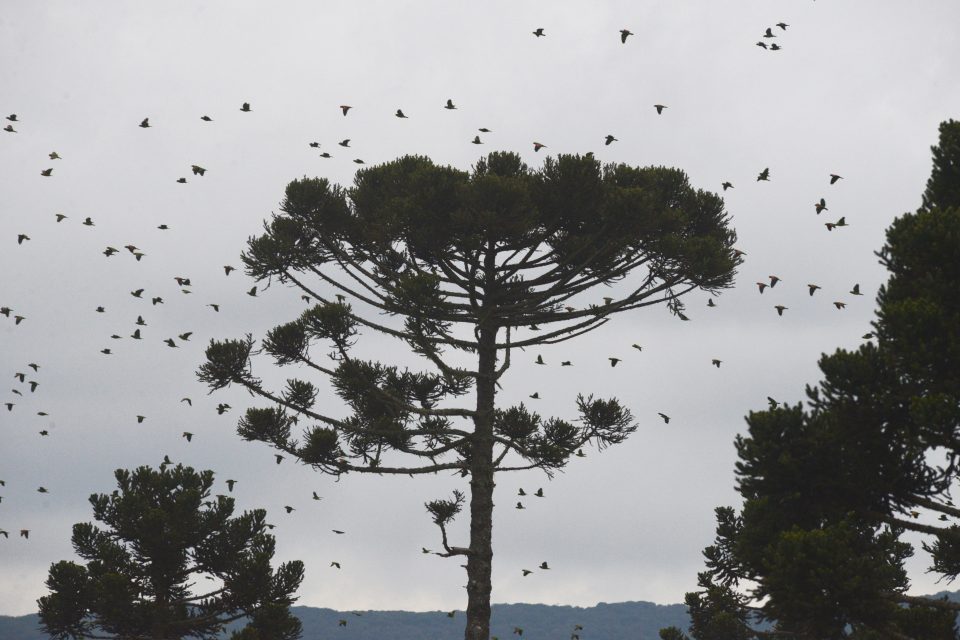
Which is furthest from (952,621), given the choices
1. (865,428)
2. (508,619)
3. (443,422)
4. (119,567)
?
(508,619)

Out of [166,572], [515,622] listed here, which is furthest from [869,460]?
[515,622]

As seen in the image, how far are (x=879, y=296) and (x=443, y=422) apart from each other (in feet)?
38.7

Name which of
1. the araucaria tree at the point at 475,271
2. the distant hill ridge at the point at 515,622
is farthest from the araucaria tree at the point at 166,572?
the distant hill ridge at the point at 515,622

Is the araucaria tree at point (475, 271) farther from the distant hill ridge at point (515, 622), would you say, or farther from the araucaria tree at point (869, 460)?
the distant hill ridge at point (515, 622)

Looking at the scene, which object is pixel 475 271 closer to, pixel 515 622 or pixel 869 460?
pixel 869 460

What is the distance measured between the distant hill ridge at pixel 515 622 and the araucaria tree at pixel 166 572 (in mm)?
153799

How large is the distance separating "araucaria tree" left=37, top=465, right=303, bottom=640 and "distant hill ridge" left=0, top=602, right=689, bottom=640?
154 m

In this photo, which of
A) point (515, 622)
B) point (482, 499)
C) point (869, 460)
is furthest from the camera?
point (515, 622)

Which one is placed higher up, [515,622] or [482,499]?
[515,622]

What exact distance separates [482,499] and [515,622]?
172 metres

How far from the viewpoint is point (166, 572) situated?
993 inches

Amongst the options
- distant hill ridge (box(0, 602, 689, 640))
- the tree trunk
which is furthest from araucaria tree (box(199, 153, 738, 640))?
distant hill ridge (box(0, 602, 689, 640))

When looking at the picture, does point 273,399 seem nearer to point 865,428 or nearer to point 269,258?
point 269,258

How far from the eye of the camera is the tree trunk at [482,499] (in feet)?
67.3
